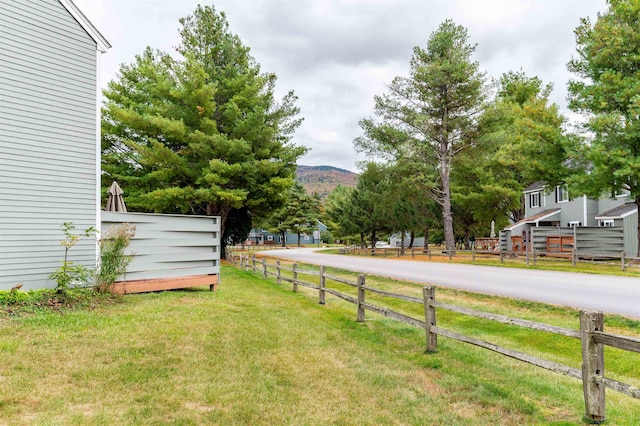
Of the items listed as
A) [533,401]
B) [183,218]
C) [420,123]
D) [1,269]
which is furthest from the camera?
[420,123]

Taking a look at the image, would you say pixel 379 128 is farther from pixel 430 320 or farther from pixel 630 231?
pixel 430 320

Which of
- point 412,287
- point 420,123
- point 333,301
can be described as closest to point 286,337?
point 333,301

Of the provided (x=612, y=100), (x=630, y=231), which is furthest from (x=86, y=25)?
(x=630, y=231)

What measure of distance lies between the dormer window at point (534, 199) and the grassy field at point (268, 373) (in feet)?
104

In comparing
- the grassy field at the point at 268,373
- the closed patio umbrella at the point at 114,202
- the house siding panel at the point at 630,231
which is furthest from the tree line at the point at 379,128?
the grassy field at the point at 268,373

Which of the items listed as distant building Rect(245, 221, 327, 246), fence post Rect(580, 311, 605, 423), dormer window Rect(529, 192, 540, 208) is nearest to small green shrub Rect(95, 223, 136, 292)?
fence post Rect(580, 311, 605, 423)

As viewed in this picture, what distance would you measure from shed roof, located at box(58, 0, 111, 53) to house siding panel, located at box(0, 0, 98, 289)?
11 cm

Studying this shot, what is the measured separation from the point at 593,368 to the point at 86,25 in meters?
12.2

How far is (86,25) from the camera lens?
10219 millimetres

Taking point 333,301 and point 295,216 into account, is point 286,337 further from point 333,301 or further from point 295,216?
point 295,216

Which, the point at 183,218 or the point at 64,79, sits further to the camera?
the point at 183,218

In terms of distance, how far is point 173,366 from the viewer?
17.4ft

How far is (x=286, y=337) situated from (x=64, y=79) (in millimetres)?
8262

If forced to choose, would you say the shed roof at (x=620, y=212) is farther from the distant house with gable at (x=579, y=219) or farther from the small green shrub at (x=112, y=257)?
the small green shrub at (x=112, y=257)
